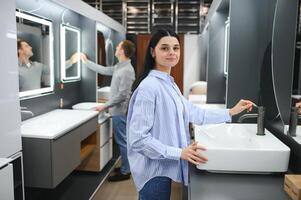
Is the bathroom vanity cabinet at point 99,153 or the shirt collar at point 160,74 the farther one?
the bathroom vanity cabinet at point 99,153

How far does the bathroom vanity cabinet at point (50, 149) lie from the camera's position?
2387 millimetres

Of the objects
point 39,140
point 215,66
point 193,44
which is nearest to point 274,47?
point 39,140

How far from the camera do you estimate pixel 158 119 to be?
160cm

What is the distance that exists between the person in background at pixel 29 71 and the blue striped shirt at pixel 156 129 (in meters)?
1.61

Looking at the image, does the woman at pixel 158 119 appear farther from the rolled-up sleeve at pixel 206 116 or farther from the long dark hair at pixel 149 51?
the rolled-up sleeve at pixel 206 116

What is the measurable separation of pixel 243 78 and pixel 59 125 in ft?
5.26

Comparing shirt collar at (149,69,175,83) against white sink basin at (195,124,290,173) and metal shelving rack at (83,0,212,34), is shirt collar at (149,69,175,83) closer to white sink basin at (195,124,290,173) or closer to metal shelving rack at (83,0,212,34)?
white sink basin at (195,124,290,173)

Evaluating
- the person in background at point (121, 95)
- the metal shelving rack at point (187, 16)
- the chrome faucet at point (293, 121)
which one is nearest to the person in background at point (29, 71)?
the person in background at point (121, 95)

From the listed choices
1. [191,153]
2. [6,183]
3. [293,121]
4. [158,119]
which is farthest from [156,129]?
[6,183]

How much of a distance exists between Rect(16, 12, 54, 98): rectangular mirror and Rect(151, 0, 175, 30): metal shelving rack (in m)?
3.60

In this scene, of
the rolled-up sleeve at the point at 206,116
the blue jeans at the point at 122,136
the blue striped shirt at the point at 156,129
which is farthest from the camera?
the blue jeans at the point at 122,136

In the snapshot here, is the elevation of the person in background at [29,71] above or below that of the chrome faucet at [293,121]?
above

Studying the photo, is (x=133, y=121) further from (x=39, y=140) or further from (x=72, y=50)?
(x=72, y=50)

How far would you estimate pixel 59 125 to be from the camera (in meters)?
2.77
